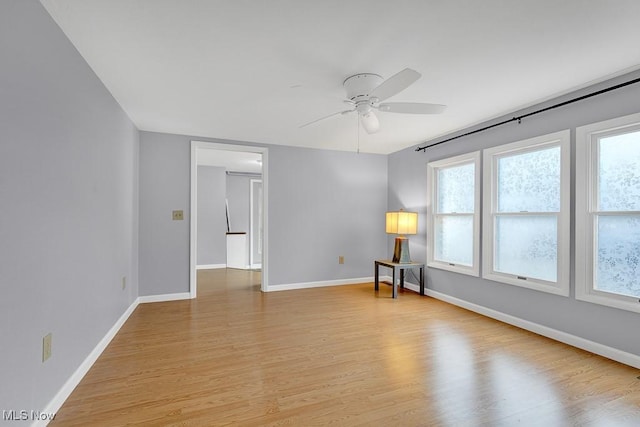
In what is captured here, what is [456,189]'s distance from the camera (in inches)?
171

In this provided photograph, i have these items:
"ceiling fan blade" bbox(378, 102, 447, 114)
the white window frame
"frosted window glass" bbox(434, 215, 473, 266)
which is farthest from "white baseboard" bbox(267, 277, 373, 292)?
"ceiling fan blade" bbox(378, 102, 447, 114)

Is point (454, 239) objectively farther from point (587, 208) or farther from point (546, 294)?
point (587, 208)

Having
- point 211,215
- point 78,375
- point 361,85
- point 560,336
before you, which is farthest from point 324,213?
point 78,375

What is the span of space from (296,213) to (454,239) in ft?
8.02

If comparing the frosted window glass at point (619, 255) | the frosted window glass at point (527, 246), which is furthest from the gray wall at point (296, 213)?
the frosted window glass at point (619, 255)

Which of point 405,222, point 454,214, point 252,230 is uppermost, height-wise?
point 454,214

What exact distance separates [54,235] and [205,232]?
5497 mm

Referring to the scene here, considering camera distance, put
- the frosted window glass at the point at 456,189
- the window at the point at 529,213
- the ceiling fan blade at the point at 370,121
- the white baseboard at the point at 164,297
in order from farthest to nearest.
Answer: the white baseboard at the point at 164,297
the frosted window glass at the point at 456,189
the window at the point at 529,213
the ceiling fan blade at the point at 370,121

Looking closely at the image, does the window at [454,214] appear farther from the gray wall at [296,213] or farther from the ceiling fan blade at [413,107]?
the ceiling fan blade at [413,107]

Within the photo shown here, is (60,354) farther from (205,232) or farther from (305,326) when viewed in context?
(205,232)

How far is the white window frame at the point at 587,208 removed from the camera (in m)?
2.70

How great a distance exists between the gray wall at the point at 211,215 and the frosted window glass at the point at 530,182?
226 inches

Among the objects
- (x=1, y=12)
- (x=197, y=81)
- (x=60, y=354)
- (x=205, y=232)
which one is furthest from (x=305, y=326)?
(x=205, y=232)

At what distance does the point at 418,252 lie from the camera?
496 cm
